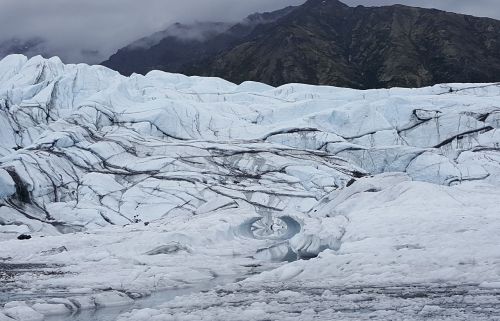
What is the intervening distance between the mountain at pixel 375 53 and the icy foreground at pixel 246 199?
76475 millimetres

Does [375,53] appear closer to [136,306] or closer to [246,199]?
[246,199]

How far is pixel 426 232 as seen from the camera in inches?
603

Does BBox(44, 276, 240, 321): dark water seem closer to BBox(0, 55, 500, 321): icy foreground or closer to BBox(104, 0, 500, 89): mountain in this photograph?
BBox(0, 55, 500, 321): icy foreground

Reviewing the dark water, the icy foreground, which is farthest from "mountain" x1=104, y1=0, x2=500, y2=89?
the dark water

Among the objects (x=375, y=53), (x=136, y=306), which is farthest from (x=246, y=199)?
(x=375, y=53)

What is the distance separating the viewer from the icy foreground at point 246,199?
11.8 m

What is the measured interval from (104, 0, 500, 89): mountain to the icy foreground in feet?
251

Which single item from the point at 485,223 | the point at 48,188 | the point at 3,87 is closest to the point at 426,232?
the point at 485,223

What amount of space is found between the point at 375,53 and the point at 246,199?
12929 cm

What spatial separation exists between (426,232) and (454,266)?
313cm

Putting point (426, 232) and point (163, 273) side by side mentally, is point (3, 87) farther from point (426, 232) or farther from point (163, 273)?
point (426, 232)

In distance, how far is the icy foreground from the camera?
38.7ft

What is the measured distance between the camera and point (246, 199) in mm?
33031

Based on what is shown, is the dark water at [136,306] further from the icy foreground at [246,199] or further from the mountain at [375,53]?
the mountain at [375,53]
